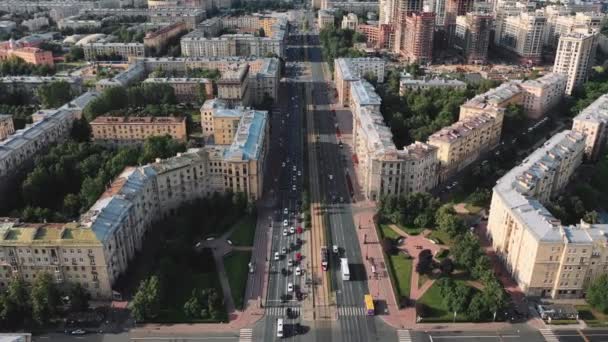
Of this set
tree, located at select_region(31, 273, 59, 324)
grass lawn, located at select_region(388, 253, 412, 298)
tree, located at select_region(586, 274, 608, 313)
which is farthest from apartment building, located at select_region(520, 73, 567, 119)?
tree, located at select_region(31, 273, 59, 324)

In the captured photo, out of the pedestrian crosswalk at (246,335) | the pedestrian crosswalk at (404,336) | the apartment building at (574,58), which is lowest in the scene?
the pedestrian crosswalk at (246,335)

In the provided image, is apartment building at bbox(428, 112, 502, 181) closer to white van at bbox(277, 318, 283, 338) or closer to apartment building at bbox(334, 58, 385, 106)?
apartment building at bbox(334, 58, 385, 106)

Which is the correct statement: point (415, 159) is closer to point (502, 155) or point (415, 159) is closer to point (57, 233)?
point (502, 155)

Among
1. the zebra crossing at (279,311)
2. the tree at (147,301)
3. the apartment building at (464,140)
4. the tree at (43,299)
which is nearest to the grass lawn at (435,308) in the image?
the zebra crossing at (279,311)

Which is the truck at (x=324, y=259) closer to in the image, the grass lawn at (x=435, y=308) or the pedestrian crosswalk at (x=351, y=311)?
the pedestrian crosswalk at (x=351, y=311)

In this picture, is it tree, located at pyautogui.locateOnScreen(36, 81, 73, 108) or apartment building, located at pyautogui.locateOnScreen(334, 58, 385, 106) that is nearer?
tree, located at pyautogui.locateOnScreen(36, 81, 73, 108)

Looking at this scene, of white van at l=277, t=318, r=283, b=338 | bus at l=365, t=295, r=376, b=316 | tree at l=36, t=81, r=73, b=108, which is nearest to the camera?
white van at l=277, t=318, r=283, b=338
